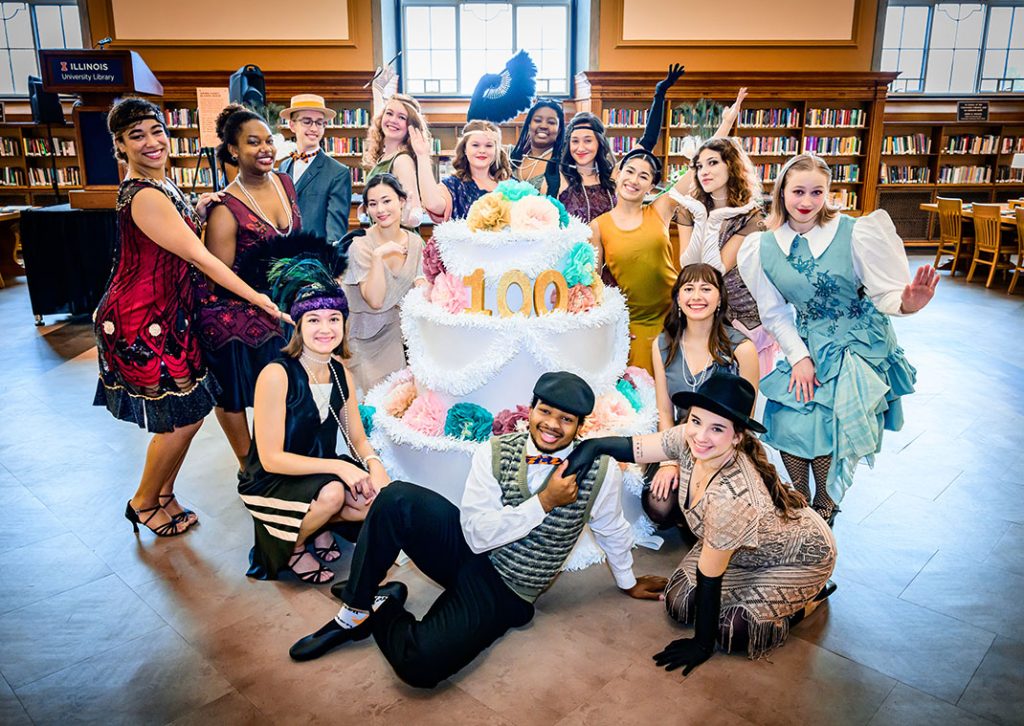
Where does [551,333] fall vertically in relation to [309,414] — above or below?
above

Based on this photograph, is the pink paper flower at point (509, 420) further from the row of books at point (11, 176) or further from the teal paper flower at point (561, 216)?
the row of books at point (11, 176)

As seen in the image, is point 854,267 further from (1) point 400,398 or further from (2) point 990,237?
(2) point 990,237

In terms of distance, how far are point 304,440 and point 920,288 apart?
2.19 m

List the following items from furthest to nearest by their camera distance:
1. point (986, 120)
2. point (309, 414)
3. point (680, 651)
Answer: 1. point (986, 120)
2. point (309, 414)
3. point (680, 651)

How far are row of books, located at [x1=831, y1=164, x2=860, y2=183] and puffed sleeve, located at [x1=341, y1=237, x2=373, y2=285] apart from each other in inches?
365

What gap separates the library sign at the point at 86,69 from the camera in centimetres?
637

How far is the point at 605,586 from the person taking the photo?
2.78 metres

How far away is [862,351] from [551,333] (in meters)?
1.15

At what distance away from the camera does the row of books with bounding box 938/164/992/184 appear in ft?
37.2

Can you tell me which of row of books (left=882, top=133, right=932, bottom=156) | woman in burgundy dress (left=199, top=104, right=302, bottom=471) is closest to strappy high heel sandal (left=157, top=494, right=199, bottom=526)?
woman in burgundy dress (left=199, top=104, right=302, bottom=471)

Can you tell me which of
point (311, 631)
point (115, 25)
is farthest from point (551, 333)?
point (115, 25)

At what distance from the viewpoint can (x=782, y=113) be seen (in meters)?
10.4

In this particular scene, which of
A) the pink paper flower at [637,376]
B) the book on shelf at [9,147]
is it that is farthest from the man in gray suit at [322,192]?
the book on shelf at [9,147]

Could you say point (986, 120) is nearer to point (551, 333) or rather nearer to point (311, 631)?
point (551, 333)
